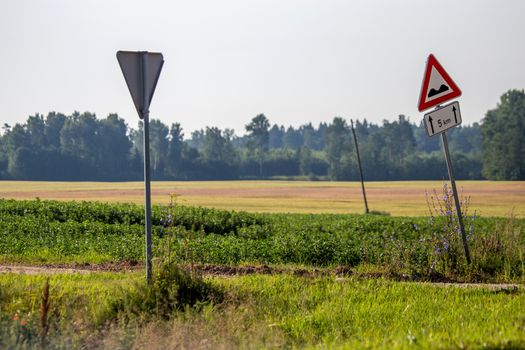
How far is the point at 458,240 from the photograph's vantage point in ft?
43.0

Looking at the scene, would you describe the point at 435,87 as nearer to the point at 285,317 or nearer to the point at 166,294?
Answer: the point at 285,317

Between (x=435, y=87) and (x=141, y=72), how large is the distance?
5.91 m

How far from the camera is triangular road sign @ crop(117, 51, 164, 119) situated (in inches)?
359

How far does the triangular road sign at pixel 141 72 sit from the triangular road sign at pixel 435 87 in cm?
556

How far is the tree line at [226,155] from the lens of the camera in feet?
411

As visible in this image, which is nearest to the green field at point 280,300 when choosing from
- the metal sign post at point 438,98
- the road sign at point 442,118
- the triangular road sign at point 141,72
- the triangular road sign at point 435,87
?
the metal sign post at point 438,98

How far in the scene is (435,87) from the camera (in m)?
12.4

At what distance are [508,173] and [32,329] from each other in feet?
373

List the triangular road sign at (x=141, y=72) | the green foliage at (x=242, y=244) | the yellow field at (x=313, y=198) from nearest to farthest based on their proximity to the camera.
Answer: the triangular road sign at (x=141, y=72) < the green foliage at (x=242, y=244) < the yellow field at (x=313, y=198)

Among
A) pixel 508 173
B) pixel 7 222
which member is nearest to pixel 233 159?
pixel 508 173

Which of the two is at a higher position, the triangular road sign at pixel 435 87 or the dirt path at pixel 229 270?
the triangular road sign at pixel 435 87

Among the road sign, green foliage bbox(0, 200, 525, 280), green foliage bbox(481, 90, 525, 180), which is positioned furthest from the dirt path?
green foliage bbox(481, 90, 525, 180)

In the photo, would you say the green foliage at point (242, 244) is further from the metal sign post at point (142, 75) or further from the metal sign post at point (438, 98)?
the metal sign post at point (142, 75)

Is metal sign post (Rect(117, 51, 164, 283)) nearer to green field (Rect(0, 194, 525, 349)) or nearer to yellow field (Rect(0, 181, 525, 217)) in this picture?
green field (Rect(0, 194, 525, 349))
